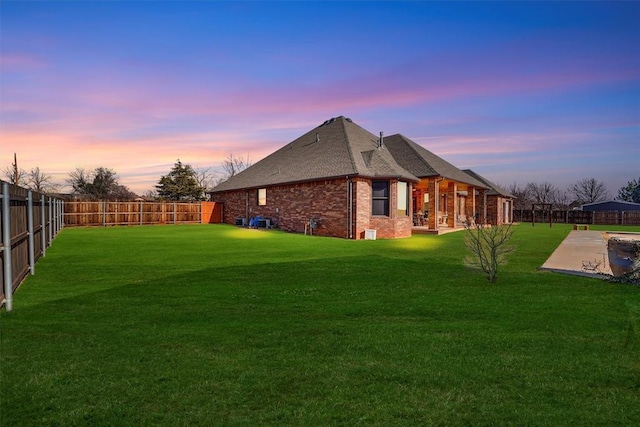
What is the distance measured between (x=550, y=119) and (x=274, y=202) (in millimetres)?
16090

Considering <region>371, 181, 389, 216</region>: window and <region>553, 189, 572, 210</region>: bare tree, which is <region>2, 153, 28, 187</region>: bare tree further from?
<region>553, 189, 572, 210</region>: bare tree

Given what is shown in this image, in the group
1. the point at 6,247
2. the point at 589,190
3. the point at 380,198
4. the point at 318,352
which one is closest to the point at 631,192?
the point at 589,190

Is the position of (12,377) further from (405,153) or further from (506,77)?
(405,153)

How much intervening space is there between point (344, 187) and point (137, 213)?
1795 cm

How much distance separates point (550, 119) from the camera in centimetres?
1891

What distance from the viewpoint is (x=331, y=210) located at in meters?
20.5

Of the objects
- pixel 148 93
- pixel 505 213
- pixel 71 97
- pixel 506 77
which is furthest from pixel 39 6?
pixel 505 213

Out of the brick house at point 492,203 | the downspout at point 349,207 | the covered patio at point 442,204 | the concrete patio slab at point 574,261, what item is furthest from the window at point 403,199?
the brick house at point 492,203

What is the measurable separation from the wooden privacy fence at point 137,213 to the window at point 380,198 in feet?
55.5

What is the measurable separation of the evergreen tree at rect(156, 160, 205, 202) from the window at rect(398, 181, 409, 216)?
32.6m

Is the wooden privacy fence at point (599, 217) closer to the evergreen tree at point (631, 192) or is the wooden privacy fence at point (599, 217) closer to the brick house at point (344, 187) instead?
the brick house at point (344, 187)

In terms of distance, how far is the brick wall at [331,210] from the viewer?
19.6 m

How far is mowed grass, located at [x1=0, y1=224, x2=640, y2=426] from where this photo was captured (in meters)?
2.96

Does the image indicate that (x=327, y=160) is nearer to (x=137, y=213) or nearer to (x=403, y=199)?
(x=403, y=199)
